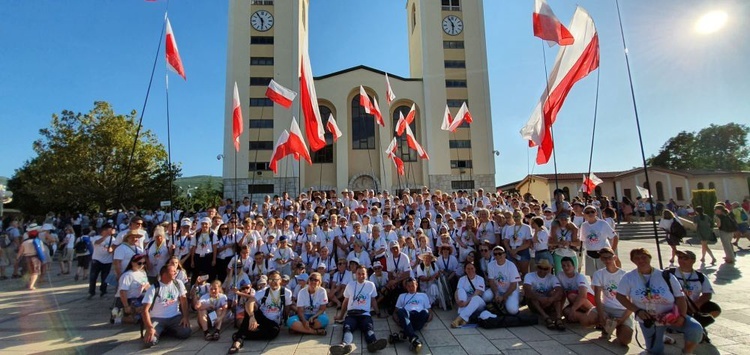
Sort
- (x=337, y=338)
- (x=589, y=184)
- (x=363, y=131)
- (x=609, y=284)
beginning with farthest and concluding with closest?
(x=363, y=131), (x=589, y=184), (x=337, y=338), (x=609, y=284)

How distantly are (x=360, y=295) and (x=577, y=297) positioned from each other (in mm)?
3661

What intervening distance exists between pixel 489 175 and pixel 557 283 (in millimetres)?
25021

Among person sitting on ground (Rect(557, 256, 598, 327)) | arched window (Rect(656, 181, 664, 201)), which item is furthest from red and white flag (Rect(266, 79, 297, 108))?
arched window (Rect(656, 181, 664, 201))

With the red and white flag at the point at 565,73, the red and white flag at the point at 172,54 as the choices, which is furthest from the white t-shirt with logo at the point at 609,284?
the red and white flag at the point at 172,54

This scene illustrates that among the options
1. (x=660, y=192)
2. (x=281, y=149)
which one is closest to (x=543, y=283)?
(x=281, y=149)

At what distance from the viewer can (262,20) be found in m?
30.6

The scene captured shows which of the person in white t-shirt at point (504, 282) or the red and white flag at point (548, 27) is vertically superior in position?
the red and white flag at point (548, 27)

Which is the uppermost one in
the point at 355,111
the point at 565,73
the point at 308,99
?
the point at 355,111

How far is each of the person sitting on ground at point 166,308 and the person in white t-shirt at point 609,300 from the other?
6.66 m

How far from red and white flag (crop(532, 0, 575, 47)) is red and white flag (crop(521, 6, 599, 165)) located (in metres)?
0.20

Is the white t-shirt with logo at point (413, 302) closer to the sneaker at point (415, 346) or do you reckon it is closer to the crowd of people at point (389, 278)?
the crowd of people at point (389, 278)

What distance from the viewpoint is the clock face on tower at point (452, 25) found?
32438 millimetres

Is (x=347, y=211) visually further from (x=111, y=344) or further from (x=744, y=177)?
(x=744, y=177)

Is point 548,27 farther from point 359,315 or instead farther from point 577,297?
point 359,315
